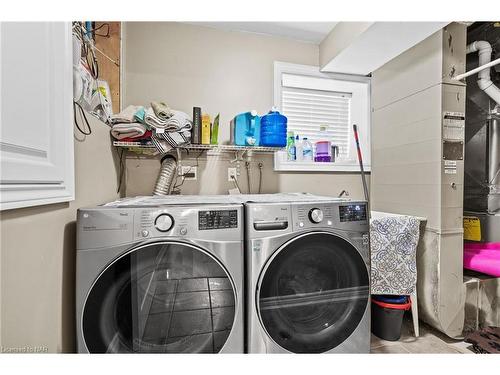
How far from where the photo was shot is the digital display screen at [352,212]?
1267mm

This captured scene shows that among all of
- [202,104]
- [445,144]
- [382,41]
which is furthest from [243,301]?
[382,41]

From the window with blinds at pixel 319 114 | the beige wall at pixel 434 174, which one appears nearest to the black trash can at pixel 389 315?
the beige wall at pixel 434 174

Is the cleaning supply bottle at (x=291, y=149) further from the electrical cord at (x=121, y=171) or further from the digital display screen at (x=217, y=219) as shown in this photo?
the electrical cord at (x=121, y=171)

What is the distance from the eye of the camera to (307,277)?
121 centimetres

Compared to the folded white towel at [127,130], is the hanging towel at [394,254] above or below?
below

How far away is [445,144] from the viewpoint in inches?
65.3

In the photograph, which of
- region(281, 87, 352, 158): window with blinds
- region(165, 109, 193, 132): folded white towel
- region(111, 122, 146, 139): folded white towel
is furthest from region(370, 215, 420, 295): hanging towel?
region(111, 122, 146, 139): folded white towel

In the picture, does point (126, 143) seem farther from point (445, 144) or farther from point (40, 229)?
point (445, 144)

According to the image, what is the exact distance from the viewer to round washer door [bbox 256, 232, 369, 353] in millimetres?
1156

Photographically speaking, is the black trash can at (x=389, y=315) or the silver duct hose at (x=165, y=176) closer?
the black trash can at (x=389, y=315)

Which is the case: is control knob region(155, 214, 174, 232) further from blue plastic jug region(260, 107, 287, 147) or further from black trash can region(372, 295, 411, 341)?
black trash can region(372, 295, 411, 341)

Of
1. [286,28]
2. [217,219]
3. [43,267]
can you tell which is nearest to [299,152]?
[286,28]

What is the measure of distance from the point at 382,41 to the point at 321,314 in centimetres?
→ 191

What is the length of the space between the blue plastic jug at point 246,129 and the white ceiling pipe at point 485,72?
1.74 meters
